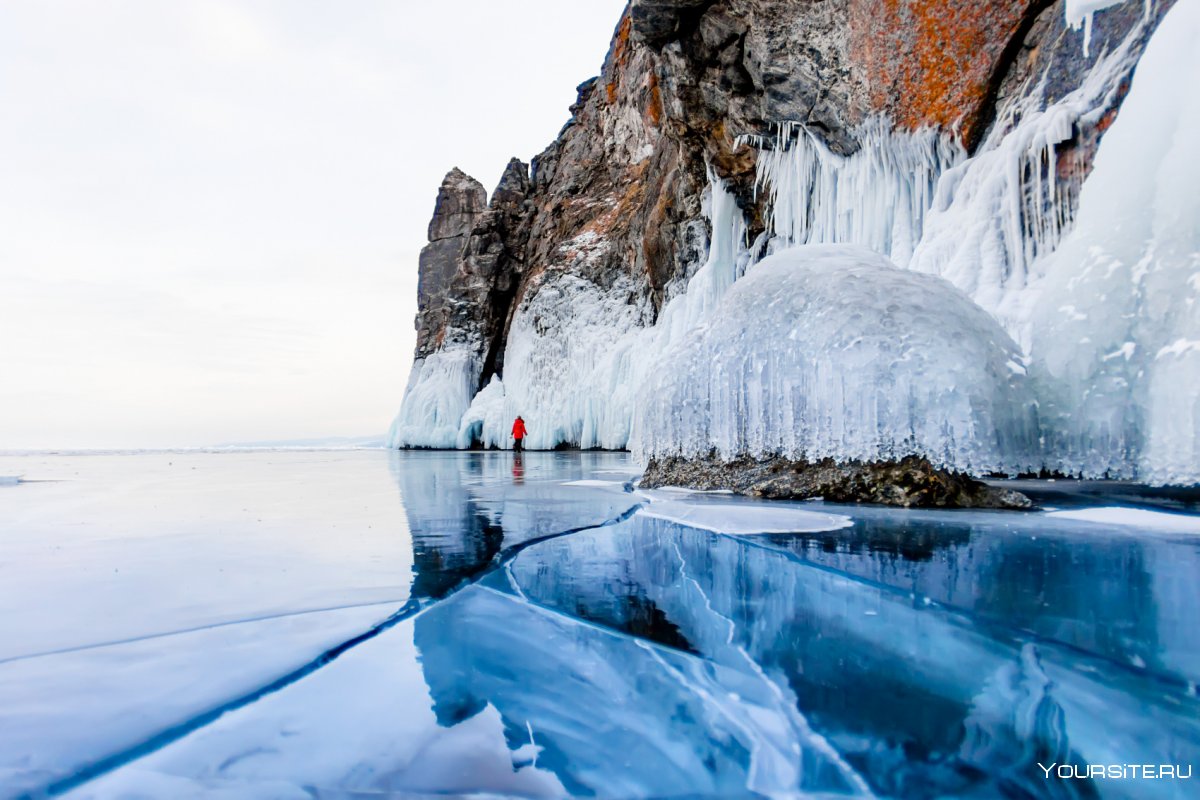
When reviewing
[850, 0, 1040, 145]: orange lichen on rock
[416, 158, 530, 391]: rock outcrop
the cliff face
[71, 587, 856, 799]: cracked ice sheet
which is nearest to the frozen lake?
[71, 587, 856, 799]: cracked ice sheet

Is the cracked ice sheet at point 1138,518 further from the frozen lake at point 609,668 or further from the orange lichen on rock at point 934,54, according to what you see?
the orange lichen on rock at point 934,54

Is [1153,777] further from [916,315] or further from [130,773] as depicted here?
[916,315]

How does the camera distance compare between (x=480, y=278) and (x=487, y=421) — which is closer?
(x=487, y=421)

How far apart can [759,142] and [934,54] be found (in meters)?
2.69

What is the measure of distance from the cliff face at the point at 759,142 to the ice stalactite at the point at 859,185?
31mm

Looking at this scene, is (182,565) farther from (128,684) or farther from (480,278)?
(480,278)

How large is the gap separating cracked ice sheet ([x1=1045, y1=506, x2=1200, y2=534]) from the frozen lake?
0.12m

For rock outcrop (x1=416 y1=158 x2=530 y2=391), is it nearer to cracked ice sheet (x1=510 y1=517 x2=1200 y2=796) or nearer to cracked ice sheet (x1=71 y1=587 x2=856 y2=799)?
cracked ice sheet (x1=510 y1=517 x2=1200 y2=796)

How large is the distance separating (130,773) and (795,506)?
9.63ft

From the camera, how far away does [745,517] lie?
8.93ft

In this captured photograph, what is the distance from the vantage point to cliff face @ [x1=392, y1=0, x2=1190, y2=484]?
4.58 meters

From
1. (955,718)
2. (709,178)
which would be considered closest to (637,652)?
(955,718)

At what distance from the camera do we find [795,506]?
125 inches

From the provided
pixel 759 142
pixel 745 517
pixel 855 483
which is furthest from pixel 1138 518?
pixel 759 142
